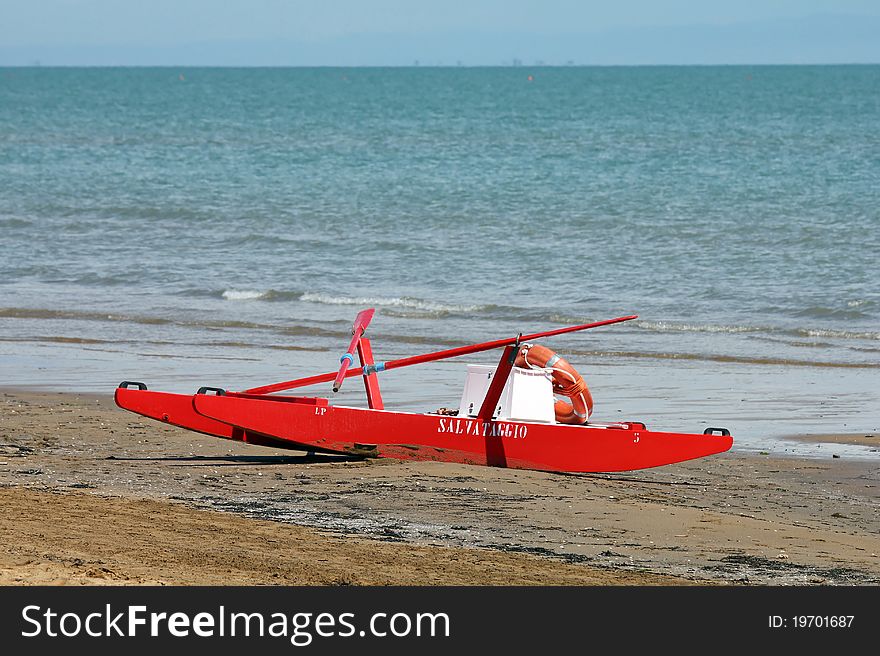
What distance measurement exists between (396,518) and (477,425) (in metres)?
2.00

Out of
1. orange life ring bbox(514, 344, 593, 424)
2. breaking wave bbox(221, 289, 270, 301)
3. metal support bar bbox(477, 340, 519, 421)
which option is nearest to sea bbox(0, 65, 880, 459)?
breaking wave bbox(221, 289, 270, 301)

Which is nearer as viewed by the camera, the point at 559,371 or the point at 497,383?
the point at 497,383

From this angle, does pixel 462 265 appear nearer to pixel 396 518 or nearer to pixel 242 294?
pixel 242 294

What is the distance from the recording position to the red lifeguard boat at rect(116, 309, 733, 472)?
32.0 ft

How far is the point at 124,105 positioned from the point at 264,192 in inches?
2083

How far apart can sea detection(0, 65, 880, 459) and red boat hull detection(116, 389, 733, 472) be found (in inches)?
63.6

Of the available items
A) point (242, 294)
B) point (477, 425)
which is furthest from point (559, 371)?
point (242, 294)

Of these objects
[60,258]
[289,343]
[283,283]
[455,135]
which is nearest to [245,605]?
[289,343]

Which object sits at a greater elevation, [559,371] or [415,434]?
[559,371]

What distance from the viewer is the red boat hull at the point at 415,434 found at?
974 centimetres

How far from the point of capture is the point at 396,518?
796 cm

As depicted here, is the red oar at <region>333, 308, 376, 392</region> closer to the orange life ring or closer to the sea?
the orange life ring

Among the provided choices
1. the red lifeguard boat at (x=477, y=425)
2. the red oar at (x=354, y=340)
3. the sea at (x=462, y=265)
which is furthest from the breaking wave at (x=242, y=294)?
the red lifeguard boat at (x=477, y=425)

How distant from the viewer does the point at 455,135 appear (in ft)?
181
